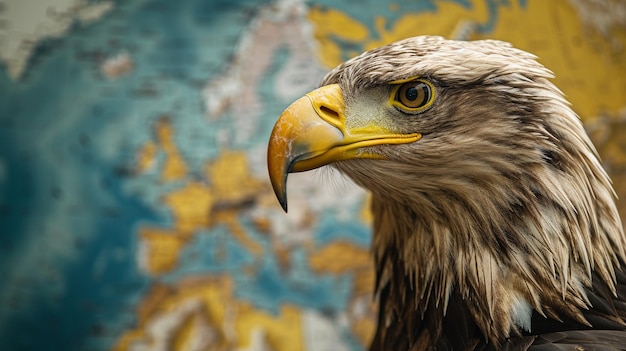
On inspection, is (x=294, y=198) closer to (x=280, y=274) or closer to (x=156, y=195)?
(x=280, y=274)

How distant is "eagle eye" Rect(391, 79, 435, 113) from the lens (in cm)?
114

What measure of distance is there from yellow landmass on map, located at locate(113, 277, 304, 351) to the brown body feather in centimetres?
122

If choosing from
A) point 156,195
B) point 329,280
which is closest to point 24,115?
point 156,195

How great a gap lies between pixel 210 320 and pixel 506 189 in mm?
1548

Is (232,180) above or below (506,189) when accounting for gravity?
below

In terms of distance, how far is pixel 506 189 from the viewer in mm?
1149

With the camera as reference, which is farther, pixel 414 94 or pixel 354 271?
pixel 354 271

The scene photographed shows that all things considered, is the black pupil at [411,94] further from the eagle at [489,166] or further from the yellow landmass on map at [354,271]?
the yellow landmass on map at [354,271]

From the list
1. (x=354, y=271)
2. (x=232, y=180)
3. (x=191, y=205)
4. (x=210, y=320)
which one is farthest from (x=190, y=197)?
(x=354, y=271)

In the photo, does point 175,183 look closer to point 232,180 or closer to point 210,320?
point 232,180

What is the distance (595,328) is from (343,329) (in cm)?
133

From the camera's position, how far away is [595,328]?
3.72 feet

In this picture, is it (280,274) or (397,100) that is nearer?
(397,100)

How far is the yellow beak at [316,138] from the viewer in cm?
111
